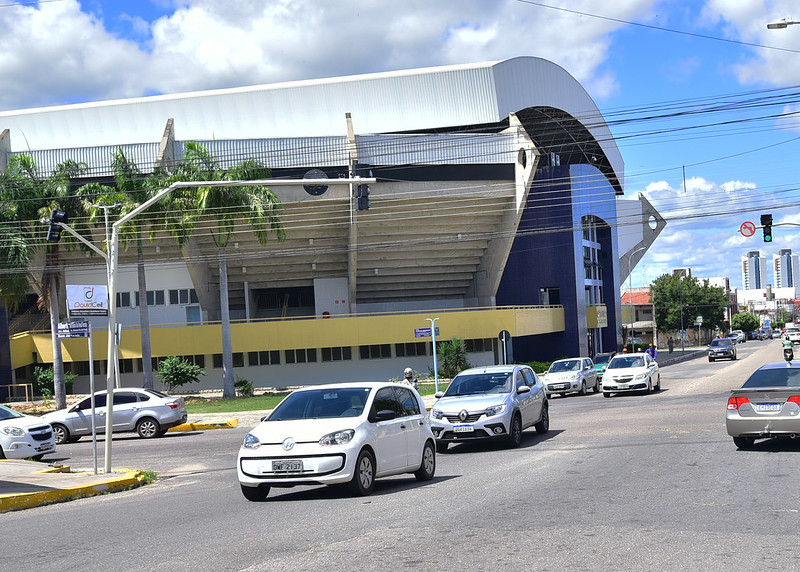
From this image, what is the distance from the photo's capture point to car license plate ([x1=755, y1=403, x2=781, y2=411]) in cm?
1552

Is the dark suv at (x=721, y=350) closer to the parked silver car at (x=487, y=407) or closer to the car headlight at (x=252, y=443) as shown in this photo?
the parked silver car at (x=487, y=407)

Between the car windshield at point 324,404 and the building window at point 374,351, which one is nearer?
the car windshield at point 324,404

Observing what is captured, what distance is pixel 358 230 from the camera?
176 feet

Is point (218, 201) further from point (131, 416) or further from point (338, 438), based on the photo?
point (338, 438)

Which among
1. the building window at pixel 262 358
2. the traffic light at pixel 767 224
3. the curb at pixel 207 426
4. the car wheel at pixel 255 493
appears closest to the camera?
the car wheel at pixel 255 493

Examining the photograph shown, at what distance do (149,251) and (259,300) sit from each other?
1114 cm

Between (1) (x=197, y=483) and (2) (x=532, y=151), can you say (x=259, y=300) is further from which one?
(1) (x=197, y=483)

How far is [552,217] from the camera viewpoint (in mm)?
64625

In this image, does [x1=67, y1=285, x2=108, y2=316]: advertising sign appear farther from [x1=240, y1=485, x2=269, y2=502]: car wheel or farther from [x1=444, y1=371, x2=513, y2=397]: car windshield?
[x1=444, y1=371, x2=513, y2=397]: car windshield

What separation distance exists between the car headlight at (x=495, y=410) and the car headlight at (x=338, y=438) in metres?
6.72

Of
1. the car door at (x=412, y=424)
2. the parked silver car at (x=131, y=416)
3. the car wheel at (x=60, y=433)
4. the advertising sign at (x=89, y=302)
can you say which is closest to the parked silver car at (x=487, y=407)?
the car door at (x=412, y=424)

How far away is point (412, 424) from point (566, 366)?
26733mm

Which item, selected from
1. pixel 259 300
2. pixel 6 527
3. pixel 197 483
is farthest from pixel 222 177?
pixel 6 527

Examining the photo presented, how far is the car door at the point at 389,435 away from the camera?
12430mm
